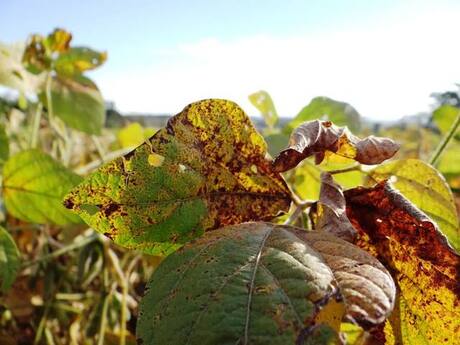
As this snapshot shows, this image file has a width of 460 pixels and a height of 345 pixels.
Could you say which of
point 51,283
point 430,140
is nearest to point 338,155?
point 51,283

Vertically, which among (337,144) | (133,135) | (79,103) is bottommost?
(133,135)

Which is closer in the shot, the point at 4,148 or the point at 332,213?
the point at 332,213

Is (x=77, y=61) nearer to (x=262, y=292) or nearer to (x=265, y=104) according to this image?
(x=265, y=104)

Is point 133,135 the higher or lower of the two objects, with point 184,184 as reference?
lower

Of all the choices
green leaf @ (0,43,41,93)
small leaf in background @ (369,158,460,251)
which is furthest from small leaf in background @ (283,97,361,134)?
green leaf @ (0,43,41,93)

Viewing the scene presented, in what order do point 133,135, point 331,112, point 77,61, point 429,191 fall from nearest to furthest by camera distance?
point 429,191 → point 331,112 → point 77,61 → point 133,135

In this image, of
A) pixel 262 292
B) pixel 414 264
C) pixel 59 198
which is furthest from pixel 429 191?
pixel 59 198

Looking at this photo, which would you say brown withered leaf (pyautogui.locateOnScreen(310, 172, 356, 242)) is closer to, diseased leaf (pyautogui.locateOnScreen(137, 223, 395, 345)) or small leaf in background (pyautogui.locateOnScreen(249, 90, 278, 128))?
diseased leaf (pyautogui.locateOnScreen(137, 223, 395, 345))

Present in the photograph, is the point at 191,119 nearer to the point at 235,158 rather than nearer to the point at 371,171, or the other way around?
the point at 235,158
